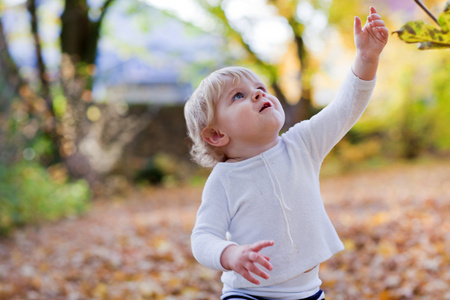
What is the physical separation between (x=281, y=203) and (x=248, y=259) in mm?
280

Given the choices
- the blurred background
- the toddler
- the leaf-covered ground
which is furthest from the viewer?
the blurred background

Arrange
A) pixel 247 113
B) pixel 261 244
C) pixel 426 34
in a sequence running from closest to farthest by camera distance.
→ pixel 261 244
pixel 426 34
pixel 247 113

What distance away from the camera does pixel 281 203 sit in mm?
1469

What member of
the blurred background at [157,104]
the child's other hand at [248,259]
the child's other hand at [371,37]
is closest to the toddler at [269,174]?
the child's other hand at [371,37]

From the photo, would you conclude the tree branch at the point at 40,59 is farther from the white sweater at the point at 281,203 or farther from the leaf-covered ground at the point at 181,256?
the white sweater at the point at 281,203

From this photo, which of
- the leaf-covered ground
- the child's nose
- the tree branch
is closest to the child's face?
the child's nose

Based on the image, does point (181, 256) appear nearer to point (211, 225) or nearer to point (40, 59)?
point (211, 225)

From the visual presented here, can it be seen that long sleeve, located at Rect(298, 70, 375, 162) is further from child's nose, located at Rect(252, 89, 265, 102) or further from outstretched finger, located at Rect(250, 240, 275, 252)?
outstretched finger, located at Rect(250, 240, 275, 252)

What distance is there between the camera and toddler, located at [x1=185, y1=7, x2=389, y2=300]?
1.46m

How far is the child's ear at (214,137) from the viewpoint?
1.53 m

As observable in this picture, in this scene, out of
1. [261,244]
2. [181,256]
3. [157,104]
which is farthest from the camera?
[157,104]

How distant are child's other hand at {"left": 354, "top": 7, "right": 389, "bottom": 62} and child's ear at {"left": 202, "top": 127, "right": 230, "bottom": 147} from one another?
1.58 ft

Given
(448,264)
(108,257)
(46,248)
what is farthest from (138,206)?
(448,264)

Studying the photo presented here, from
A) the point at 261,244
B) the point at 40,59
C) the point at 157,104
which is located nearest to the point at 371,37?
the point at 261,244
